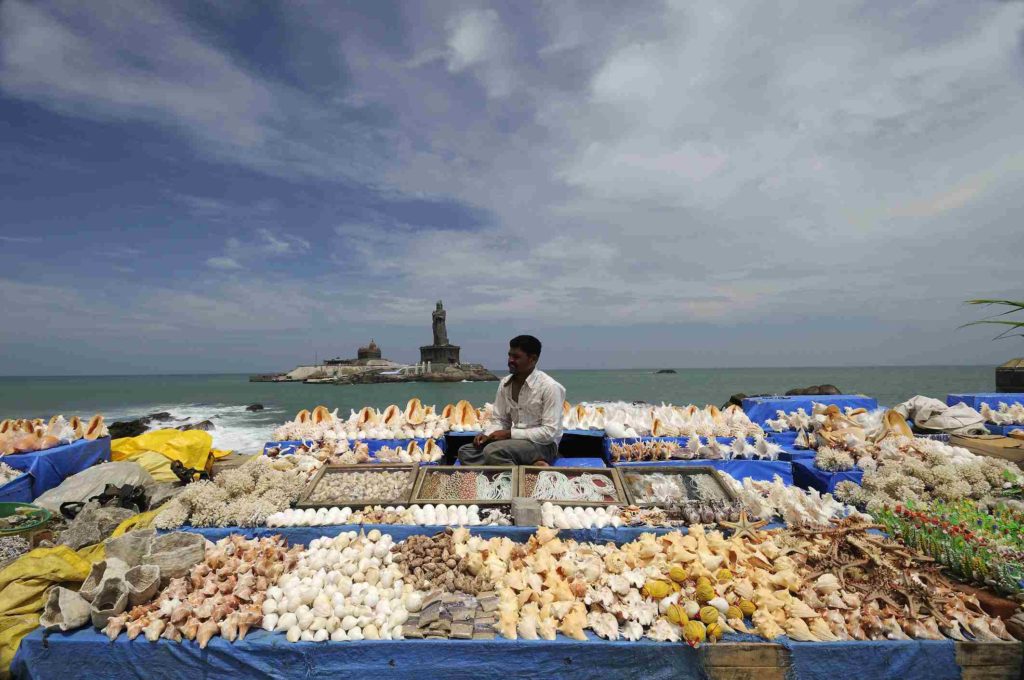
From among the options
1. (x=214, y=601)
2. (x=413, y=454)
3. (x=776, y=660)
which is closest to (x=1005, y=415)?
(x=776, y=660)

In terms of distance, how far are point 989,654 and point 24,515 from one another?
6515mm

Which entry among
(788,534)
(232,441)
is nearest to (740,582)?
(788,534)

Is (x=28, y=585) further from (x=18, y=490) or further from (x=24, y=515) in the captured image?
(x=18, y=490)

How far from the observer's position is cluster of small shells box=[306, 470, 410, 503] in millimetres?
3543

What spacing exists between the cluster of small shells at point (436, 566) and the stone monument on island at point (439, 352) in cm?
6468

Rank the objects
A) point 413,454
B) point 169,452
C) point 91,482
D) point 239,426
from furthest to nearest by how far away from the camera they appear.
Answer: point 239,426 < point 169,452 < point 413,454 < point 91,482

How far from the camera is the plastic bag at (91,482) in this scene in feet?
15.3

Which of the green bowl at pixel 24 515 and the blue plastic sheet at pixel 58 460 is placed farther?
the blue plastic sheet at pixel 58 460

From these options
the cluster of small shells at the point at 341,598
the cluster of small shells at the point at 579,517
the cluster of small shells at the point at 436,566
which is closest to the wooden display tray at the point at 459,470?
the cluster of small shells at the point at 579,517

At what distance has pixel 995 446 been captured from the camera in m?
4.62

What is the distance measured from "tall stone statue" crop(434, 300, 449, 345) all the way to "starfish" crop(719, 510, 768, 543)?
6329cm

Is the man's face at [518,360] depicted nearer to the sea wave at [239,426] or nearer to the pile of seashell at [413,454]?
the pile of seashell at [413,454]

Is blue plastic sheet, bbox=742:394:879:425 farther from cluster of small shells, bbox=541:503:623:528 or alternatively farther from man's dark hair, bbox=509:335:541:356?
cluster of small shells, bbox=541:503:623:528

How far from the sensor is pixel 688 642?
82.6 inches
